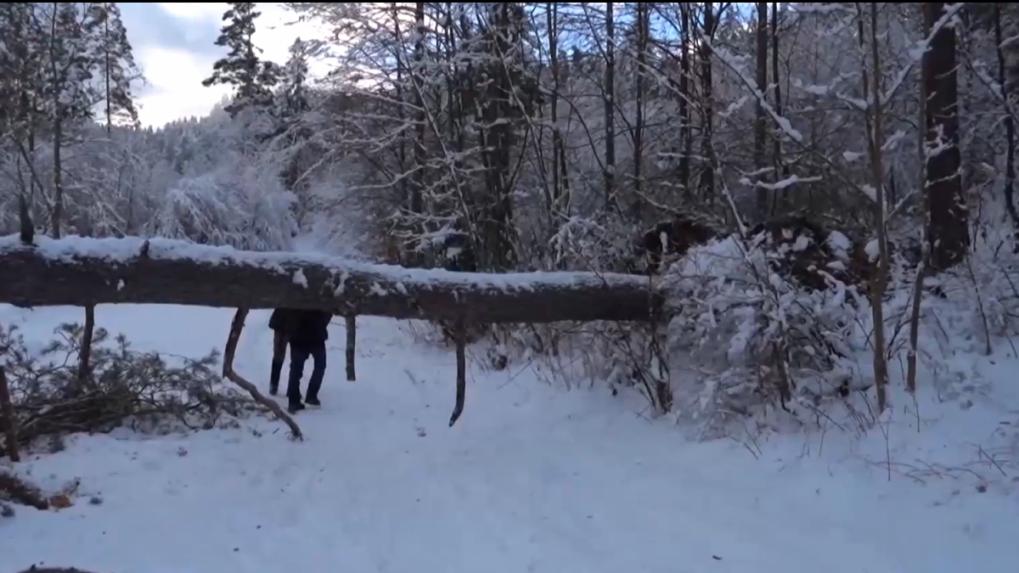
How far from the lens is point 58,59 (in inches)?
811

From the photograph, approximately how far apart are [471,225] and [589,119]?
345 cm

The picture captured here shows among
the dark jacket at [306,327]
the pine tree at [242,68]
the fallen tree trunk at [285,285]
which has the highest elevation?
the pine tree at [242,68]

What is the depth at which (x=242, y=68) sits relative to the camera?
3809 centimetres

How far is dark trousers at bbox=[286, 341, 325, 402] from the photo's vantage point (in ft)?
29.0

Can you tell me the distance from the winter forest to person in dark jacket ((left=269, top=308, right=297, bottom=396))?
3.40 ft

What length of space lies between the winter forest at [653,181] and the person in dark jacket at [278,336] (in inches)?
40.8

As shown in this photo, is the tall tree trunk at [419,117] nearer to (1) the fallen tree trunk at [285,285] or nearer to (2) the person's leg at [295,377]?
(2) the person's leg at [295,377]

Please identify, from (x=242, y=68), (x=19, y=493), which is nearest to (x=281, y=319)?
(x=19, y=493)

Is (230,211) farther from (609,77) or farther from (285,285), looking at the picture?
(285,285)

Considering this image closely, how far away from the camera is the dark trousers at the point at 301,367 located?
8844 millimetres

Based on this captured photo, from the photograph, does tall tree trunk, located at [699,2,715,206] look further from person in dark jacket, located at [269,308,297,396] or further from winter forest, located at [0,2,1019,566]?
person in dark jacket, located at [269,308,297,396]

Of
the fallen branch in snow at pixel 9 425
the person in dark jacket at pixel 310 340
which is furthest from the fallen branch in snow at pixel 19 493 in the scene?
the person in dark jacket at pixel 310 340

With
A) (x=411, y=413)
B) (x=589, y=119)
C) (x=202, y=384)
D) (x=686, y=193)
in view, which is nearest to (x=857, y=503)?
(x=411, y=413)

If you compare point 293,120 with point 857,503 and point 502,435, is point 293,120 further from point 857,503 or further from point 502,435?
point 857,503
